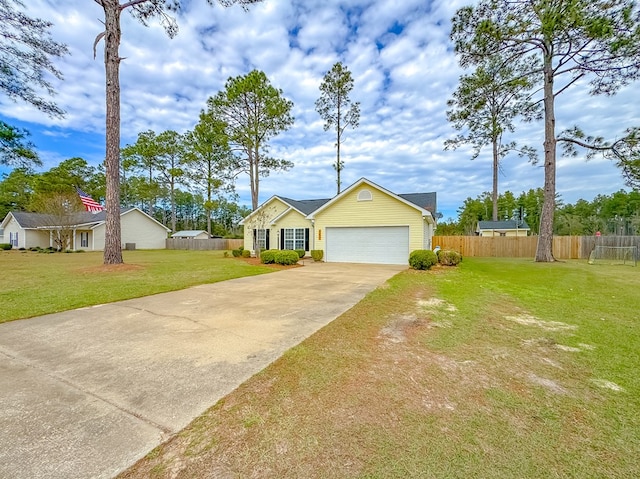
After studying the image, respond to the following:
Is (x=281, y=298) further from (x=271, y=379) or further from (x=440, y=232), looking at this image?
(x=440, y=232)

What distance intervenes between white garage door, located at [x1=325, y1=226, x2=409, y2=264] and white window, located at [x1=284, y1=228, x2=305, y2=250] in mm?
3060

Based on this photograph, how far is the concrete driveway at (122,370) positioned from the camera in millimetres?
1939

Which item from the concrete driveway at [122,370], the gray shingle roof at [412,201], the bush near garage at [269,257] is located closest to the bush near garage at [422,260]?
the gray shingle roof at [412,201]

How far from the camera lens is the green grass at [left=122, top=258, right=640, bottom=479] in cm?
179

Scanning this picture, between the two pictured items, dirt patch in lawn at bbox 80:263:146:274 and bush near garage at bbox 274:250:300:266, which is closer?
dirt patch in lawn at bbox 80:263:146:274

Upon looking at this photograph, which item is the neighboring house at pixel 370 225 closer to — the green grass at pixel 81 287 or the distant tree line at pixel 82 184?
the green grass at pixel 81 287

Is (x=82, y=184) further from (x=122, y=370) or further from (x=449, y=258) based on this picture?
(x=122, y=370)

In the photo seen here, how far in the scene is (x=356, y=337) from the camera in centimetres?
407

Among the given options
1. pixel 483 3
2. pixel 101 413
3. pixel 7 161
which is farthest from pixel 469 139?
pixel 7 161

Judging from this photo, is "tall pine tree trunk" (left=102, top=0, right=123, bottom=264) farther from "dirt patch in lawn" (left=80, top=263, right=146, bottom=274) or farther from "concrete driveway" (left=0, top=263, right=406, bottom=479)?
"concrete driveway" (left=0, top=263, right=406, bottom=479)

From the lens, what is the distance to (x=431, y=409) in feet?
7.80

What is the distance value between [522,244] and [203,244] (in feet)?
99.0

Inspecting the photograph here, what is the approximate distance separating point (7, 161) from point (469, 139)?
1084 inches

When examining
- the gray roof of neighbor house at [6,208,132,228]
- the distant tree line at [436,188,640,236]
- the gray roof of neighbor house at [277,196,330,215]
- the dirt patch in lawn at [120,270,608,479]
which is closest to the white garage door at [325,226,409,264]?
the gray roof of neighbor house at [277,196,330,215]
